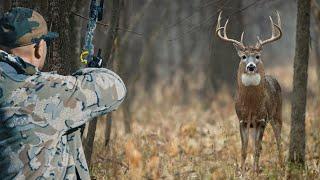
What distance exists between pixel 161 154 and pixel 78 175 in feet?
15.6

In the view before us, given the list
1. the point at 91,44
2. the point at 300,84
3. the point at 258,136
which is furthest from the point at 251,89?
the point at 91,44

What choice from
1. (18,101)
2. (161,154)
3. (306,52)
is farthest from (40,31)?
(161,154)

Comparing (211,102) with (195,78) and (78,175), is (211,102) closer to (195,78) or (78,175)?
(195,78)

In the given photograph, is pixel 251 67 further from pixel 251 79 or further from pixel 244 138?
pixel 244 138

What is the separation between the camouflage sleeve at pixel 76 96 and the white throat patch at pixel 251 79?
575cm

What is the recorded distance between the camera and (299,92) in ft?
24.2

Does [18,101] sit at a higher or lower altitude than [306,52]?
lower

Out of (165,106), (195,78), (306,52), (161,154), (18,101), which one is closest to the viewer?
(18,101)

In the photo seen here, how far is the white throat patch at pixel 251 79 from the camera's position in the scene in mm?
8938

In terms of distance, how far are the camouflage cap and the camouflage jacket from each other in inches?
4.2

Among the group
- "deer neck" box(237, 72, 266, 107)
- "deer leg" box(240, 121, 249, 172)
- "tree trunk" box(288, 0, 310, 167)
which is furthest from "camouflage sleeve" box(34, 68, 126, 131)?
"deer neck" box(237, 72, 266, 107)

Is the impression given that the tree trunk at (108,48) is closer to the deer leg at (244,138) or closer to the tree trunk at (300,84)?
the tree trunk at (300,84)

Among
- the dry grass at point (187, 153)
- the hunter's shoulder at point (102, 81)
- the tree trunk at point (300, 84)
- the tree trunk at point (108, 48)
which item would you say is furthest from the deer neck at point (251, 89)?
the hunter's shoulder at point (102, 81)

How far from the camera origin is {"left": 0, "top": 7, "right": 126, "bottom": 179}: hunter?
3201 millimetres
